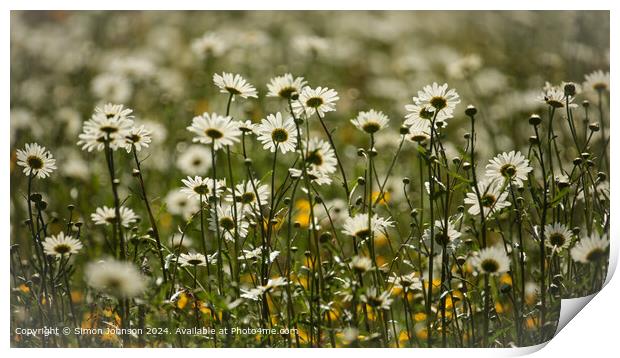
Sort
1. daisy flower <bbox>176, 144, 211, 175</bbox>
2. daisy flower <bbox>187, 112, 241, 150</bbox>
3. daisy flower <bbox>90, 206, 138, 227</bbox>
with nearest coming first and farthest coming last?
daisy flower <bbox>187, 112, 241, 150</bbox> → daisy flower <bbox>90, 206, 138, 227</bbox> → daisy flower <bbox>176, 144, 211, 175</bbox>

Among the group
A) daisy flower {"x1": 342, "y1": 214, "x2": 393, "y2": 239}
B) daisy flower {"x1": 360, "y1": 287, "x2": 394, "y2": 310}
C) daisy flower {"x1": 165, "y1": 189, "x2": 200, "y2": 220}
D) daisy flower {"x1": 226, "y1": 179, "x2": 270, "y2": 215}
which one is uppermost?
daisy flower {"x1": 165, "y1": 189, "x2": 200, "y2": 220}

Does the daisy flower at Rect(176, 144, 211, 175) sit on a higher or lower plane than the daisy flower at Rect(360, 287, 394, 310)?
higher

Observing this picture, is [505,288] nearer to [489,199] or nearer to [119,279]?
[489,199]

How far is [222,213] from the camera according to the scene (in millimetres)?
2027

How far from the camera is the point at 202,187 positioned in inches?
80.0

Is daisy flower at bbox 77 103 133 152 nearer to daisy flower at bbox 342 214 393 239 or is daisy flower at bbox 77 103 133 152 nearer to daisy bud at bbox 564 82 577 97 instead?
daisy flower at bbox 342 214 393 239

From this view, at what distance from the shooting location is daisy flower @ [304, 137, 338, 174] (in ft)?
6.57

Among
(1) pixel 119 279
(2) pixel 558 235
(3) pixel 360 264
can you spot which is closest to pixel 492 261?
(2) pixel 558 235

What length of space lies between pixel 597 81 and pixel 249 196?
963 mm

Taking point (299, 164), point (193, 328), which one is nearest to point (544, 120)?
point (299, 164)

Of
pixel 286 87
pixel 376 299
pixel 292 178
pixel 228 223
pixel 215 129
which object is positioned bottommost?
pixel 376 299

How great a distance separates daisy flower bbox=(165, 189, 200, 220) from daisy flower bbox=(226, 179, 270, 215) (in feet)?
0.65

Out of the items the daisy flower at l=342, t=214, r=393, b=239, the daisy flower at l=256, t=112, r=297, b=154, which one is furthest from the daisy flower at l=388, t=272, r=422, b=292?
the daisy flower at l=256, t=112, r=297, b=154

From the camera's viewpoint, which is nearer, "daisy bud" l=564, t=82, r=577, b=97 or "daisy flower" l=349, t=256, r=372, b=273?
"daisy flower" l=349, t=256, r=372, b=273
